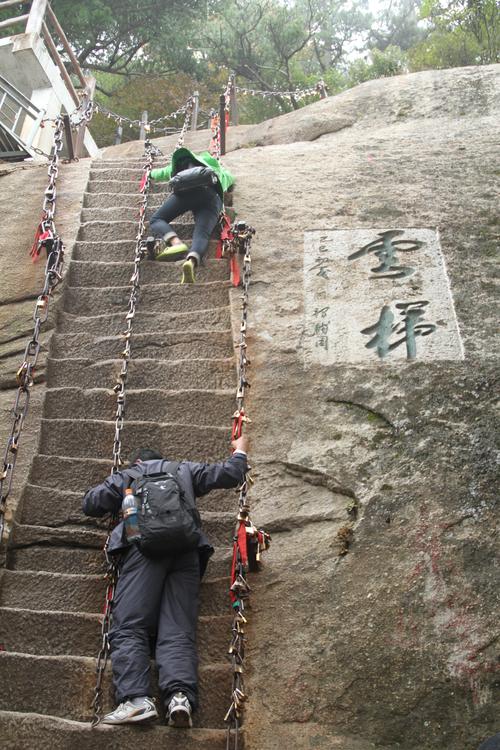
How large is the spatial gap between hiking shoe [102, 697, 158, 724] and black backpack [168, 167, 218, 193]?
4.86m

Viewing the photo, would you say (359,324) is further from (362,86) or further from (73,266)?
(362,86)

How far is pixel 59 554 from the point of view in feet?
15.6

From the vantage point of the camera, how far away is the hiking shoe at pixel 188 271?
21.8 ft

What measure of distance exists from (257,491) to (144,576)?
1249 mm

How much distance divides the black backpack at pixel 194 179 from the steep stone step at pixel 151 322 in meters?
1.38

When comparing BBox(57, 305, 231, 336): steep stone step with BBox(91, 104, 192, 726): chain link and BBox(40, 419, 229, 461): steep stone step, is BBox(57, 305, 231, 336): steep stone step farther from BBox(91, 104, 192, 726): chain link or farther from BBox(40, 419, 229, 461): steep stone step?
BBox(40, 419, 229, 461): steep stone step

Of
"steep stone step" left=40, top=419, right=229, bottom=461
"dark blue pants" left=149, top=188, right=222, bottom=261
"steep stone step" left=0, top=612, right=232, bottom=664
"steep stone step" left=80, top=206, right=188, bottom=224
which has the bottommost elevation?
"steep stone step" left=0, top=612, right=232, bottom=664

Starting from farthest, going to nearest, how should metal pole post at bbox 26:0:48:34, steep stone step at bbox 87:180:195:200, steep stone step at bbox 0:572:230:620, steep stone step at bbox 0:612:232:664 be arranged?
metal pole post at bbox 26:0:48:34, steep stone step at bbox 87:180:195:200, steep stone step at bbox 0:572:230:620, steep stone step at bbox 0:612:232:664

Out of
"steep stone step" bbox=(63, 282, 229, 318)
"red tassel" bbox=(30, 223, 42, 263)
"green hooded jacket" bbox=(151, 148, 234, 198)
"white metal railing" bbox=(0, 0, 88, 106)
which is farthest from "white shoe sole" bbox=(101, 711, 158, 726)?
"white metal railing" bbox=(0, 0, 88, 106)

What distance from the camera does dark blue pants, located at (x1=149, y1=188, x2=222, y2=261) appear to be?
7.14 m

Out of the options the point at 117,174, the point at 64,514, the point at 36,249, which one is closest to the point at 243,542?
the point at 64,514

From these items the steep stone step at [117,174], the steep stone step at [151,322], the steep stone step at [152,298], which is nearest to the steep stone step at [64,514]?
the steep stone step at [151,322]

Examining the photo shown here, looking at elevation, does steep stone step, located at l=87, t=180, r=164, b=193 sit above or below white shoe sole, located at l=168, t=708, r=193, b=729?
above

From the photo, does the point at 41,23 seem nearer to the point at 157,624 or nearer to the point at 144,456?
the point at 144,456
